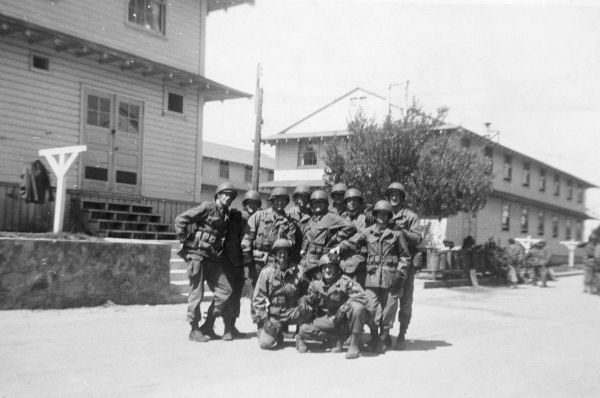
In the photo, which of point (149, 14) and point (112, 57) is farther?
point (149, 14)

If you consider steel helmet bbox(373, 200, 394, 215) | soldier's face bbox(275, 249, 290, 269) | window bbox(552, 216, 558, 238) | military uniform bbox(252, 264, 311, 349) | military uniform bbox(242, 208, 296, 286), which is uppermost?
steel helmet bbox(373, 200, 394, 215)

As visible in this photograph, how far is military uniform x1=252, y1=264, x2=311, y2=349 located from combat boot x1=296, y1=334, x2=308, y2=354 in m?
0.22

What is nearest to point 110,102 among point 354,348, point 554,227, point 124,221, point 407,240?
point 124,221

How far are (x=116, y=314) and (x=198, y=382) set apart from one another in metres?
4.43

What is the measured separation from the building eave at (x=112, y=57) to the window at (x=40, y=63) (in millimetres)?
303

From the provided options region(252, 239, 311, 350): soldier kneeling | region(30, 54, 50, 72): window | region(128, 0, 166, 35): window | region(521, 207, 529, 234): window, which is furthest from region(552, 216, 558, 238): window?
region(252, 239, 311, 350): soldier kneeling

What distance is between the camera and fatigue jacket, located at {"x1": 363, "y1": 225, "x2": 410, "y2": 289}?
757 cm

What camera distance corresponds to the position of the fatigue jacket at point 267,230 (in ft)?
27.0

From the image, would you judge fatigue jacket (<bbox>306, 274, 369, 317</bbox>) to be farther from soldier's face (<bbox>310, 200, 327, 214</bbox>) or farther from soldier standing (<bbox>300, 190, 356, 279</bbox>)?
soldier's face (<bbox>310, 200, 327, 214</bbox>)

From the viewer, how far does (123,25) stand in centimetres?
1545

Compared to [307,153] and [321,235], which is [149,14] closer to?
[321,235]

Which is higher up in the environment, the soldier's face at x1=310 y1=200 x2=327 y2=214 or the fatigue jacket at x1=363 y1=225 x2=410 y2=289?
the soldier's face at x1=310 y1=200 x2=327 y2=214

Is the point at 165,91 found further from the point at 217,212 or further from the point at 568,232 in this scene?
the point at 568,232

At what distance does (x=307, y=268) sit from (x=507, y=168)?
2733cm
